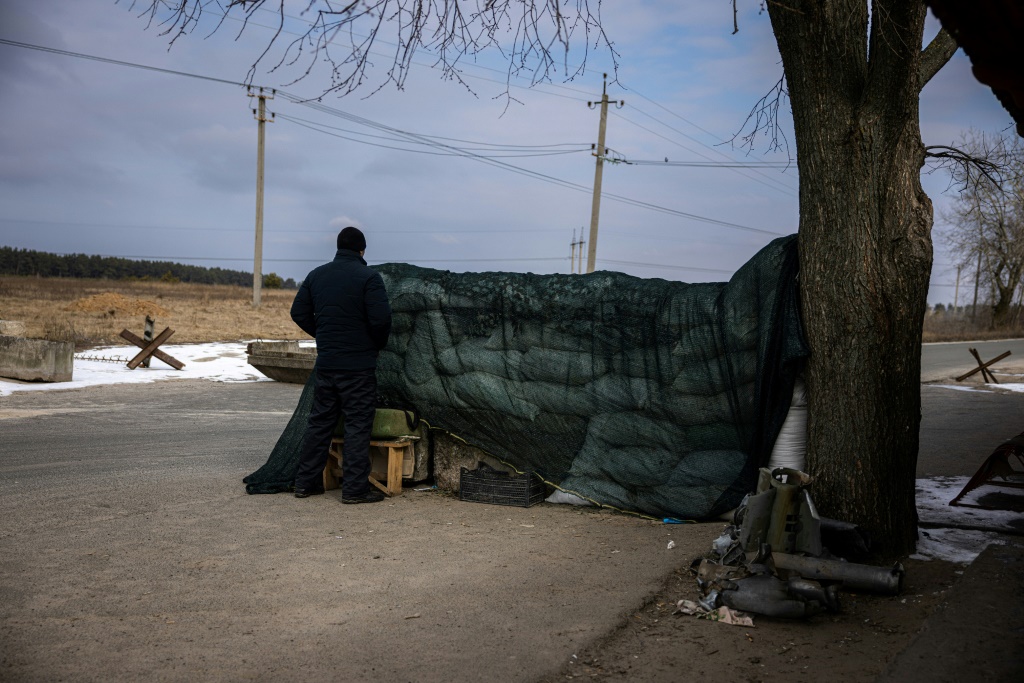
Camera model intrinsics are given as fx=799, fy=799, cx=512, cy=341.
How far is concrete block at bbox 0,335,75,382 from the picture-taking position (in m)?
15.4

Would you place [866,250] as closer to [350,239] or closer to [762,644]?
[762,644]

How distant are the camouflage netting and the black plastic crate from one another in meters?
0.14

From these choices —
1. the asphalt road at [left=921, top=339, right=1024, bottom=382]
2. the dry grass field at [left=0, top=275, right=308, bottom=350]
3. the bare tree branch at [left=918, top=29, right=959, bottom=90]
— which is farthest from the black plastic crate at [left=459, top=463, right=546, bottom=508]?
the dry grass field at [left=0, top=275, right=308, bottom=350]

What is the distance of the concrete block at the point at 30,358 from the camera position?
15.4m

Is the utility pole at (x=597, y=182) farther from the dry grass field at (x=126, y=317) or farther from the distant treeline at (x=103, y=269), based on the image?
the distant treeline at (x=103, y=269)

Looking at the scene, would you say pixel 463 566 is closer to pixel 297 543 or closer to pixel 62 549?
pixel 297 543

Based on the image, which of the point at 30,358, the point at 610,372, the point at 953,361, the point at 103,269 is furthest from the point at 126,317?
the point at 103,269

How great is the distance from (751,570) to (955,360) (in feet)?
88.2

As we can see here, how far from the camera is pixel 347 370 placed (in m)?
7.05

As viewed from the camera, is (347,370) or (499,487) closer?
(347,370)

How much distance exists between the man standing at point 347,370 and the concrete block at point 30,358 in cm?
1088

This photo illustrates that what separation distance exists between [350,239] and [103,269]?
336 feet

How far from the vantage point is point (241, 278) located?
12788 cm

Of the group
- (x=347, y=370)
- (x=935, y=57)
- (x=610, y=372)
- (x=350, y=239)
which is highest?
(x=935, y=57)
